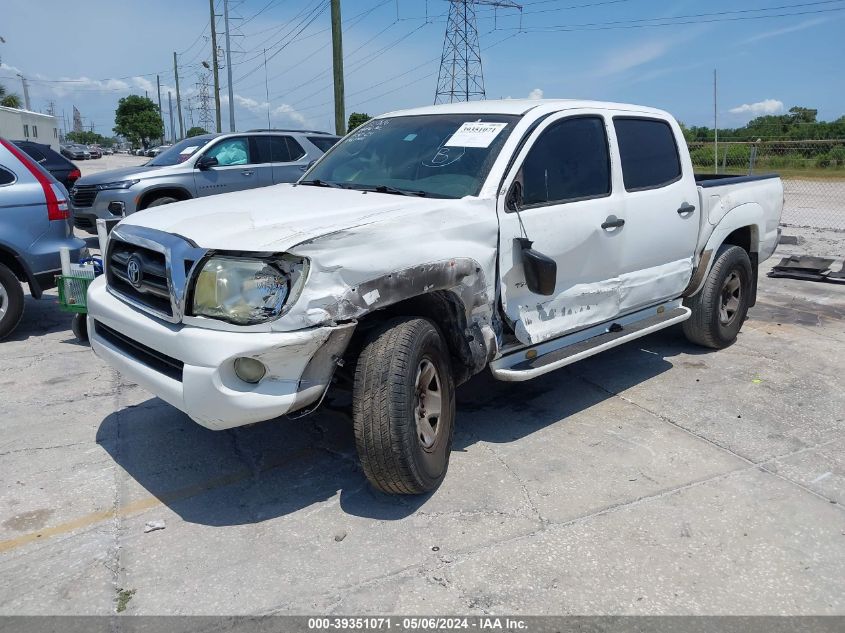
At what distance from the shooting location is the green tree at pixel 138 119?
77750 millimetres

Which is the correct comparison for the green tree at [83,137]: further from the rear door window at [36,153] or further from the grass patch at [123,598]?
the grass patch at [123,598]

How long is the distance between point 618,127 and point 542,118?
864 mm

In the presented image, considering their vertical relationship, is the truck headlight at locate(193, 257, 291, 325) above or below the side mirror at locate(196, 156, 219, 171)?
below

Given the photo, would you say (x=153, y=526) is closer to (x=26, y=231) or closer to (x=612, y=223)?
(x=612, y=223)

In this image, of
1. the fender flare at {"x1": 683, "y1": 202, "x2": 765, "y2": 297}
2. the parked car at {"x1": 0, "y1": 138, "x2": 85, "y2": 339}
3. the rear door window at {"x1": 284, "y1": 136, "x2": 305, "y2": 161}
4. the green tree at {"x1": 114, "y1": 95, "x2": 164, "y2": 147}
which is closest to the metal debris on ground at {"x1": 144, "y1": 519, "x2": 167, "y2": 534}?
the parked car at {"x1": 0, "y1": 138, "x2": 85, "y2": 339}

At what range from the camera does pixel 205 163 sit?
10.6 metres

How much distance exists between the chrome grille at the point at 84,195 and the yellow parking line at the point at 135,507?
8024 millimetres

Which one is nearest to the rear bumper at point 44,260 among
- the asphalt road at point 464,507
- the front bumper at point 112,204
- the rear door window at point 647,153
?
the asphalt road at point 464,507

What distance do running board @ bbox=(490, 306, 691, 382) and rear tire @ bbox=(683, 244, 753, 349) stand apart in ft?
2.30

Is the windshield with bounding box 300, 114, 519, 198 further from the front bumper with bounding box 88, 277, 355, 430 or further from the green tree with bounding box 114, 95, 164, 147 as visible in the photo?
the green tree with bounding box 114, 95, 164, 147

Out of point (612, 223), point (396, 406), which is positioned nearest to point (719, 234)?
point (612, 223)

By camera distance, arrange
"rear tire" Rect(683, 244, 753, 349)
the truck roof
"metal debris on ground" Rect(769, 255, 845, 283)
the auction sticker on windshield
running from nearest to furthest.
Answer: the auction sticker on windshield
the truck roof
"rear tire" Rect(683, 244, 753, 349)
"metal debris on ground" Rect(769, 255, 845, 283)

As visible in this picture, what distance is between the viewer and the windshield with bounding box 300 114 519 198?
401 cm

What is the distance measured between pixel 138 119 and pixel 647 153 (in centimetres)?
8213
